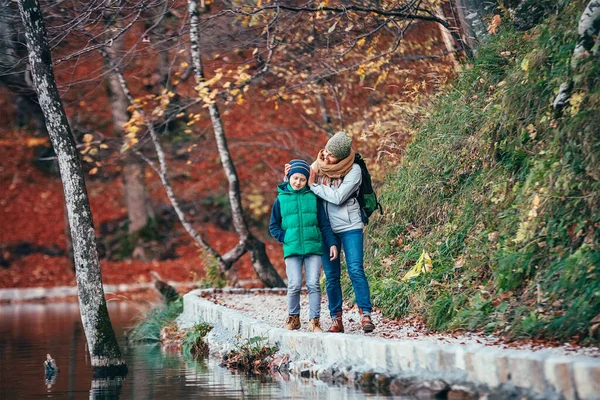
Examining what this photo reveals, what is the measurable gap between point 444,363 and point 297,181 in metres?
3.05

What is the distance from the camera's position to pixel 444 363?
23.3 ft

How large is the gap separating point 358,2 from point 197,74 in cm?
308

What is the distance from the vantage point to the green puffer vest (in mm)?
9516

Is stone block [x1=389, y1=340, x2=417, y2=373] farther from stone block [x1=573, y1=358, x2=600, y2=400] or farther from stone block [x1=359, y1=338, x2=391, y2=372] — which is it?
stone block [x1=573, y1=358, x2=600, y2=400]

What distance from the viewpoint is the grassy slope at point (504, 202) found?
819cm

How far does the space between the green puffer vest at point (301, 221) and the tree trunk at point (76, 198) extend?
7.82ft

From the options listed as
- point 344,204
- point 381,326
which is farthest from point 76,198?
point 381,326

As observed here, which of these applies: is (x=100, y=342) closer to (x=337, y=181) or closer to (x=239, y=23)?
(x=337, y=181)

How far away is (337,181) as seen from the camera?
383 inches

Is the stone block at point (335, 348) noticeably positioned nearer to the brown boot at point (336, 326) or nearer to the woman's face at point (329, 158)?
the brown boot at point (336, 326)

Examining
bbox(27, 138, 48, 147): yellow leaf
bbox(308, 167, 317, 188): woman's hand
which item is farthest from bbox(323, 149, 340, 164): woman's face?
bbox(27, 138, 48, 147): yellow leaf

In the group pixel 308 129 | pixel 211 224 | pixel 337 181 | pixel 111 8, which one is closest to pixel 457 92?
pixel 337 181

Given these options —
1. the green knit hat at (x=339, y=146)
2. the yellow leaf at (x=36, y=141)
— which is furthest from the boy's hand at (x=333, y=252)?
the yellow leaf at (x=36, y=141)

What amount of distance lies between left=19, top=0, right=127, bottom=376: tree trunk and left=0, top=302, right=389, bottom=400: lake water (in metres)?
0.41
